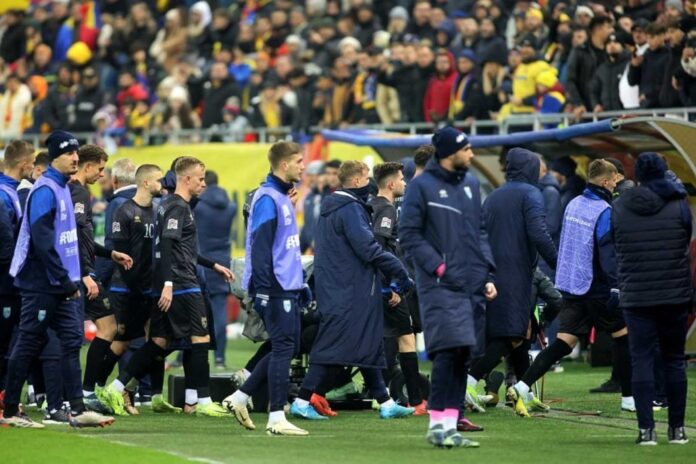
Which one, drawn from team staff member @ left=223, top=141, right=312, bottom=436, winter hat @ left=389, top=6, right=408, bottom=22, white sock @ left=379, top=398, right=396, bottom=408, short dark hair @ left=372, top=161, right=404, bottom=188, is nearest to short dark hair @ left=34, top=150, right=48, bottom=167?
short dark hair @ left=372, top=161, right=404, bottom=188

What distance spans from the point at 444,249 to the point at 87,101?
746 inches

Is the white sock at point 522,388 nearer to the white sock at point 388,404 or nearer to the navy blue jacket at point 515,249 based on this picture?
the navy blue jacket at point 515,249

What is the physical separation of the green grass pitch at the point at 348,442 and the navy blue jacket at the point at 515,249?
2.73 feet

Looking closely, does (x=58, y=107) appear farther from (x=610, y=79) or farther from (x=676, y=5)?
(x=676, y=5)

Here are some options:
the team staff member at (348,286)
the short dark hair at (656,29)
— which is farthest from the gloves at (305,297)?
the short dark hair at (656,29)

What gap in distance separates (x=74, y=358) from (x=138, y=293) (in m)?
2.09

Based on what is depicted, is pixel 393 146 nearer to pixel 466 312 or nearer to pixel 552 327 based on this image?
pixel 552 327

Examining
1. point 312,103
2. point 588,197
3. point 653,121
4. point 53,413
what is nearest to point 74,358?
point 53,413

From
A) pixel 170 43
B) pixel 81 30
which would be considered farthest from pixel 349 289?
pixel 81 30

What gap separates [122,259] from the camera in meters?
13.9

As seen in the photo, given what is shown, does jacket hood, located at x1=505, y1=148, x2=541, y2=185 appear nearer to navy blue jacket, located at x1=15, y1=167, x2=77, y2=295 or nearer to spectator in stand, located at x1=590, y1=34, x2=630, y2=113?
navy blue jacket, located at x1=15, y1=167, x2=77, y2=295

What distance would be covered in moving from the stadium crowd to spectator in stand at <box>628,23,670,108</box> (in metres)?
0.02

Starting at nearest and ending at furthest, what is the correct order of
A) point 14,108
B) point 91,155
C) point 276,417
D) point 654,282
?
point 654,282, point 276,417, point 91,155, point 14,108

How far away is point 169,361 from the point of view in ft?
67.5
